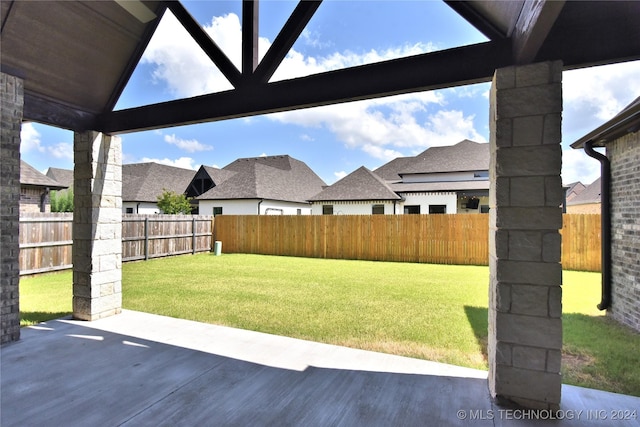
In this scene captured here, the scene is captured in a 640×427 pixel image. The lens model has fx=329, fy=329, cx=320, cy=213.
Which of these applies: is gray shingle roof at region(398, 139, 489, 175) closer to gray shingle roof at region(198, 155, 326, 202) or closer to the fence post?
gray shingle roof at region(198, 155, 326, 202)

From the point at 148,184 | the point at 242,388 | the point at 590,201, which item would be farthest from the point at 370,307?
the point at 590,201

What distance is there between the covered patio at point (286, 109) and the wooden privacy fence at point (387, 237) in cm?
919

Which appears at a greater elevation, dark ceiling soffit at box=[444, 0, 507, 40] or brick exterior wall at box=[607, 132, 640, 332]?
dark ceiling soffit at box=[444, 0, 507, 40]

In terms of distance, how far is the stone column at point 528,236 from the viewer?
2.46 m

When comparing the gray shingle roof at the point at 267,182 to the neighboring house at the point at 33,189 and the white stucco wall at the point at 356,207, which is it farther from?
the neighboring house at the point at 33,189

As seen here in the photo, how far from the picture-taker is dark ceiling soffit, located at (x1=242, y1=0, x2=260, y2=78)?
3.40m

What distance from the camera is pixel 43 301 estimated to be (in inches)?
236

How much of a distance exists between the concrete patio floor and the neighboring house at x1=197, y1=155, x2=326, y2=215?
16643 millimetres

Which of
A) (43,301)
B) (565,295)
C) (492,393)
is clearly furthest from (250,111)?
(565,295)

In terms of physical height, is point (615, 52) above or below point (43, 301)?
above

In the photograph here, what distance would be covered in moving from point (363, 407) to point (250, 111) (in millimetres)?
2966

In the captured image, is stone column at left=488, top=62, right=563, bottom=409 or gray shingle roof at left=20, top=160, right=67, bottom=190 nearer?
stone column at left=488, top=62, right=563, bottom=409

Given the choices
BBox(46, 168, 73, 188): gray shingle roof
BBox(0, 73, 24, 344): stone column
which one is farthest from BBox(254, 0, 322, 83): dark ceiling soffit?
BBox(46, 168, 73, 188): gray shingle roof

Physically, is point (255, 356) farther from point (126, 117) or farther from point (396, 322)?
point (126, 117)
